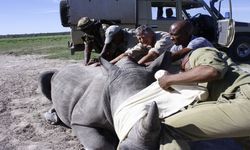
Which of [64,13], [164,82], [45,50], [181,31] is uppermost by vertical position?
[181,31]

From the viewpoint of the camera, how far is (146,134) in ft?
10.4

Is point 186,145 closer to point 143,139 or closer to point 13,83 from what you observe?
point 143,139

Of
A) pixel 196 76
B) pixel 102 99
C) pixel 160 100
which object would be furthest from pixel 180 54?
pixel 196 76

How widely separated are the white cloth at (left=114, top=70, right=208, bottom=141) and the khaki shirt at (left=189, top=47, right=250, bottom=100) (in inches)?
3.5

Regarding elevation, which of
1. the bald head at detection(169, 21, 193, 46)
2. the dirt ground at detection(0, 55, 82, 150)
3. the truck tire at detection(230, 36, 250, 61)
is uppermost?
the bald head at detection(169, 21, 193, 46)

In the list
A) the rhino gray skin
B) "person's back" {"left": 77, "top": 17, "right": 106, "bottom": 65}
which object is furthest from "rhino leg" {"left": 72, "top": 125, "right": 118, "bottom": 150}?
"person's back" {"left": 77, "top": 17, "right": 106, "bottom": 65}

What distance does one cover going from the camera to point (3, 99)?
9.07 metres

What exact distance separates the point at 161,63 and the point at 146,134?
1323mm

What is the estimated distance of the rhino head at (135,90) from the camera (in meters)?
3.14

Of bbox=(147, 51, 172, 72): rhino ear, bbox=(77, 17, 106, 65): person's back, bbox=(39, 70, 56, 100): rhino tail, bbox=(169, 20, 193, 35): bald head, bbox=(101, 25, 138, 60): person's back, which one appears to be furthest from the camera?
bbox=(77, 17, 106, 65): person's back

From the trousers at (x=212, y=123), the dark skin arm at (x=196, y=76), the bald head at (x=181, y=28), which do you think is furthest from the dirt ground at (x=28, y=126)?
the trousers at (x=212, y=123)

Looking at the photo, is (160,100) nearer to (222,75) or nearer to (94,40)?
(222,75)

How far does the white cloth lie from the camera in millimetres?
3627

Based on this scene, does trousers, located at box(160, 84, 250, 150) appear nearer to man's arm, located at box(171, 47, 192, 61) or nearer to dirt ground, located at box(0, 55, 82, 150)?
man's arm, located at box(171, 47, 192, 61)
